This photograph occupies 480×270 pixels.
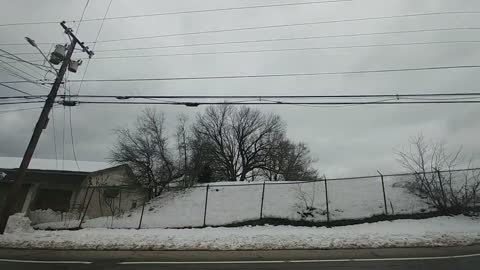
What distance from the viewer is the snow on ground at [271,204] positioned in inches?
783

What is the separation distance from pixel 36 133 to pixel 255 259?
1267cm

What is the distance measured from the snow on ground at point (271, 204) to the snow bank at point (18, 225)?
2.41 metres

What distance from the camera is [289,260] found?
9773 mm

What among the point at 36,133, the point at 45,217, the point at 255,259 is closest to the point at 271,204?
the point at 255,259

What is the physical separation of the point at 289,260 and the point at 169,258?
364cm

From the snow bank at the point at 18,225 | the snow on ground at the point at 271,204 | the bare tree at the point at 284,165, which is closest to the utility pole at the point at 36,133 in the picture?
the snow bank at the point at 18,225

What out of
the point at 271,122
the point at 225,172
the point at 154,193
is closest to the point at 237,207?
the point at 154,193

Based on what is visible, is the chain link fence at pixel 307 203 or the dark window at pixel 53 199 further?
the dark window at pixel 53 199

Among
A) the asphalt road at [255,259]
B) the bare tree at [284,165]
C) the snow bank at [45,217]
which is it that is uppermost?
the bare tree at [284,165]

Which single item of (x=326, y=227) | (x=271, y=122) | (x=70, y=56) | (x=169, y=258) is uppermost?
(x=271, y=122)

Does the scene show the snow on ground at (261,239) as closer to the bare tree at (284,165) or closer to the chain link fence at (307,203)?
the chain link fence at (307,203)

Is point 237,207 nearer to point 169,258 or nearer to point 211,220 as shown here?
point 211,220

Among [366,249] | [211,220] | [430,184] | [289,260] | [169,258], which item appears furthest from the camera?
[211,220]

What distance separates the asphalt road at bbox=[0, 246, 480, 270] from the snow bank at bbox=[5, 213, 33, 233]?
16.8ft
